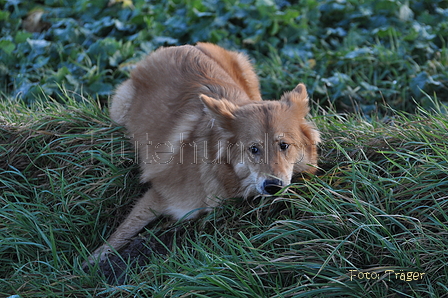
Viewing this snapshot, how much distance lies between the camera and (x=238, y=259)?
281 cm

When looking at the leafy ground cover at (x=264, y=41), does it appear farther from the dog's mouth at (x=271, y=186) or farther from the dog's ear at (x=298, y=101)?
the dog's mouth at (x=271, y=186)

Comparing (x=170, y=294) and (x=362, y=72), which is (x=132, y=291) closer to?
(x=170, y=294)

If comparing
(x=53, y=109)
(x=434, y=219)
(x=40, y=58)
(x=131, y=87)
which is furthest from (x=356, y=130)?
(x=40, y=58)

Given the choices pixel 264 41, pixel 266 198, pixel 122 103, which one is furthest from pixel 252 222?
pixel 264 41

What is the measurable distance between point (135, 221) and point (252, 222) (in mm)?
957

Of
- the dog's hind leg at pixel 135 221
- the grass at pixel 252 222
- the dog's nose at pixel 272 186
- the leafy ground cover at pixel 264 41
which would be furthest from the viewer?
the leafy ground cover at pixel 264 41

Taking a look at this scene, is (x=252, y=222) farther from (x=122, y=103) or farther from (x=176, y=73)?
(x=122, y=103)

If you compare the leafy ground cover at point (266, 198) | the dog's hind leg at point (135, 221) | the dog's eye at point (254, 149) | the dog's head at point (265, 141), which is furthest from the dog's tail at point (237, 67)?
the dog's hind leg at point (135, 221)

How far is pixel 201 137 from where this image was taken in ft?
11.2

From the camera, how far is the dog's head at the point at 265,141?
3062mm

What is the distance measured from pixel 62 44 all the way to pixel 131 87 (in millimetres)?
2104

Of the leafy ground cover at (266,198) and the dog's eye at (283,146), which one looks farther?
the dog's eye at (283,146)

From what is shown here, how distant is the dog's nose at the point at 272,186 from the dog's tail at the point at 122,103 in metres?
1.72

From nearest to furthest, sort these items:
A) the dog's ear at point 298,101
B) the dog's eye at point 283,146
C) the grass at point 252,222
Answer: the grass at point 252,222 → the dog's eye at point 283,146 → the dog's ear at point 298,101
